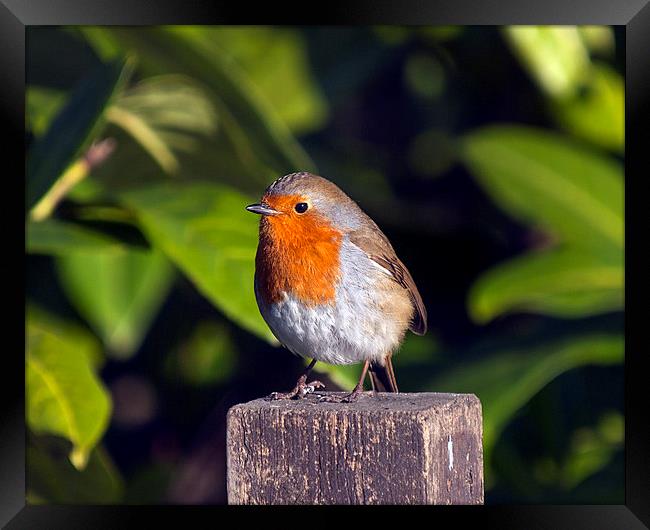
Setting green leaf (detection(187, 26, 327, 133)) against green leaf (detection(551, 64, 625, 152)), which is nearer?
green leaf (detection(551, 64, 625, 152))

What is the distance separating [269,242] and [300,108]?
729mm

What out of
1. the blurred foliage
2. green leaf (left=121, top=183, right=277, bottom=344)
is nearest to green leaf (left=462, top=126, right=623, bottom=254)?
the blurred foliage

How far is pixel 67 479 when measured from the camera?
11.3ft

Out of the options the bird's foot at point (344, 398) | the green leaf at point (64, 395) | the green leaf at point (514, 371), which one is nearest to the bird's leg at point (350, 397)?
the bird's foot at point (344, 398)

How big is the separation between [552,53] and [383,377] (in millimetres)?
942

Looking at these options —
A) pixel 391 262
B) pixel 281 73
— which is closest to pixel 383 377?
pixel 391 262

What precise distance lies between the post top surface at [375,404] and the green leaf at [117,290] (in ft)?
2.98

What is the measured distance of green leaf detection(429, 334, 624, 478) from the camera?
3.05m

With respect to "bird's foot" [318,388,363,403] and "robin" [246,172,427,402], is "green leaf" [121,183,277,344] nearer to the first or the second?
"robin" [246,172,427,402]

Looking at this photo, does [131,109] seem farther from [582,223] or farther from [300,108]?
[582,223]

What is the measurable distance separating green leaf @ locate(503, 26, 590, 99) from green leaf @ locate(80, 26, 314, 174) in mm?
646

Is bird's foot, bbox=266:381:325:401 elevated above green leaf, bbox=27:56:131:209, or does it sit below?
below

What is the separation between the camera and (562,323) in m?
3.38

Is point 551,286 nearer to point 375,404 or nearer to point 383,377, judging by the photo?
point 383,377
